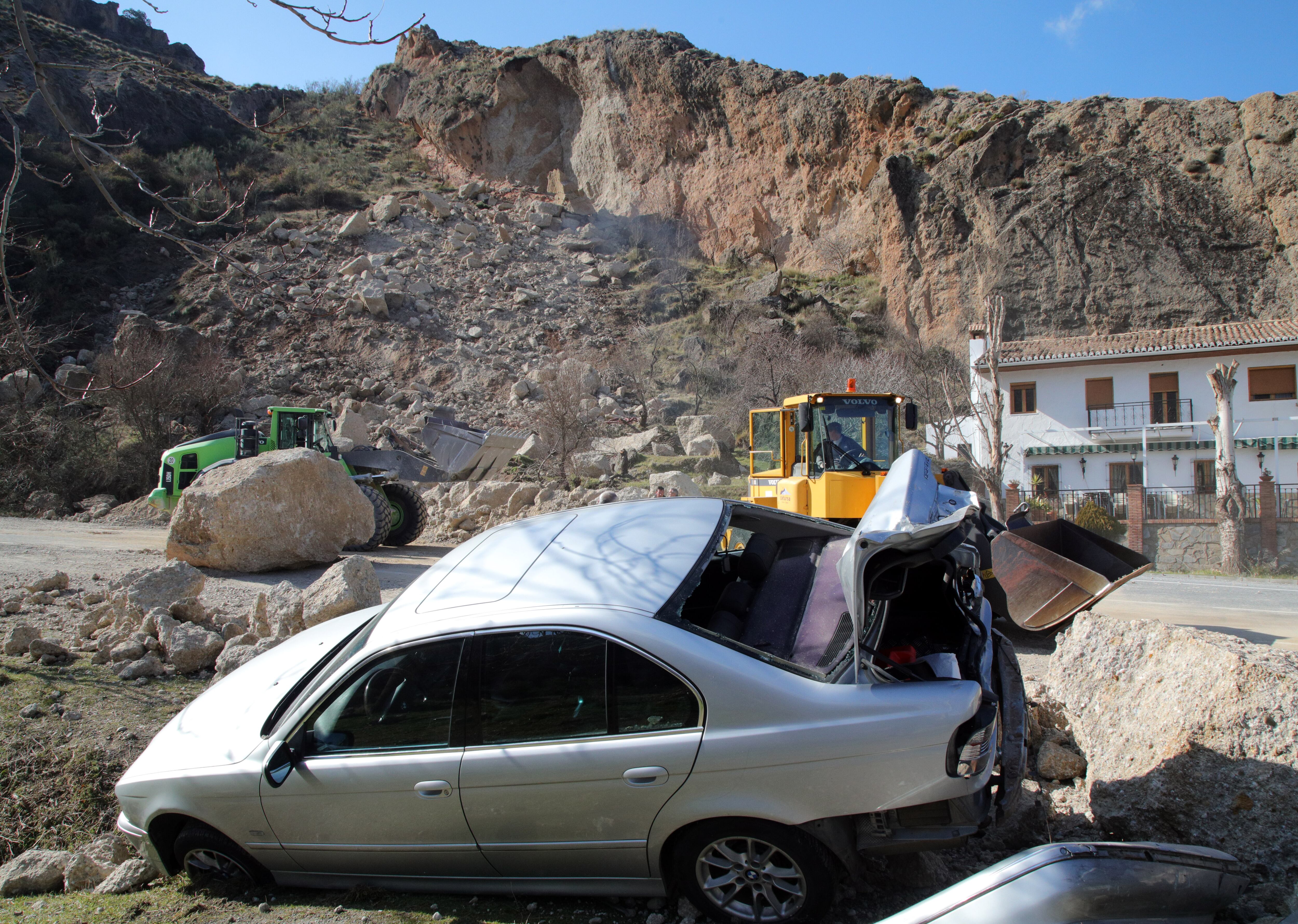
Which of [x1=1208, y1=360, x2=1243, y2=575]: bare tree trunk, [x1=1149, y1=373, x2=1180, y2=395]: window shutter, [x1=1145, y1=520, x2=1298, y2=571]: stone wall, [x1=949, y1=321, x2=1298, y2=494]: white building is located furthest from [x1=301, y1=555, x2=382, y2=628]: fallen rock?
[x1=1149, y1=373, x2=1180, y2=395]: window shutter

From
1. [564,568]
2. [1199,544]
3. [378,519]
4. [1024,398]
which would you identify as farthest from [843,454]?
[1024,398]

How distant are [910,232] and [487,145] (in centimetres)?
3418

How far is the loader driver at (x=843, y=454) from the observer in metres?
9.33

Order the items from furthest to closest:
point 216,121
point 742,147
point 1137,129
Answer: point 216,121, point 742,147, point 1137,129

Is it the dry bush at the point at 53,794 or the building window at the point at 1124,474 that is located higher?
the building window at the point at 1124,474

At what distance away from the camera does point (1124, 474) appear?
26.9 m

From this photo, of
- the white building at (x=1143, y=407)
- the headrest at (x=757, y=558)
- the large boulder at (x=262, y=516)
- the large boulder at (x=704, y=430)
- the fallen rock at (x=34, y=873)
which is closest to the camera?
the fallen rock at (x=34, y=873)

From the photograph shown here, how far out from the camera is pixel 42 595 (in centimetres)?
771

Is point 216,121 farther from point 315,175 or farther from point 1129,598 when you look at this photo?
point 1129,598

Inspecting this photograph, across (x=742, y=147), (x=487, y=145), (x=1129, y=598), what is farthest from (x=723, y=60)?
(x=1129, y=598)

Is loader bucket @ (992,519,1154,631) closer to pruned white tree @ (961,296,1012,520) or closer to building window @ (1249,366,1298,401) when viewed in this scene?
pruned white tree @ (961,296,1012,520)

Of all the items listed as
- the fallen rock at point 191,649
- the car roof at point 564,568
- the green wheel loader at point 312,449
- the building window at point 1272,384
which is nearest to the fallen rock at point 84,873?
the car roof at point 564,568

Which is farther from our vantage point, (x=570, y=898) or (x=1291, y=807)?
(x=570, y=898)

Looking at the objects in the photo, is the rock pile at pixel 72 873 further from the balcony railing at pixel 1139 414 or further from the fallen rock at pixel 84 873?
the balcony railing at pixel 1139 414
